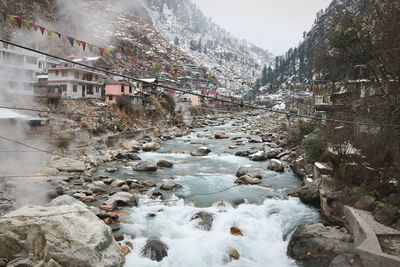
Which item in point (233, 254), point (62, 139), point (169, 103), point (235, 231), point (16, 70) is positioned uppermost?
point (16, 70)

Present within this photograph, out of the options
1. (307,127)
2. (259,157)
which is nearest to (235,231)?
(259,157)

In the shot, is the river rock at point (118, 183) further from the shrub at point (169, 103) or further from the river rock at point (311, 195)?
the shrub at point (169, 103)

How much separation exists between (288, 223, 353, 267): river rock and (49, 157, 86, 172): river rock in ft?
44.3

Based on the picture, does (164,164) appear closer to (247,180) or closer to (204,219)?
(247,180)

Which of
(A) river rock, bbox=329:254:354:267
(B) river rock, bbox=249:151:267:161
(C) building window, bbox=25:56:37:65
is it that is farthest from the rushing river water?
(C) building window, bbox=25:56:37:65

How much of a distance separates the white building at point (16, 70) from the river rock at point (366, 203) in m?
27.0

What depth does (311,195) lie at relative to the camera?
1323 cm

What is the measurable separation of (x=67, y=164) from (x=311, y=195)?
1406 cm

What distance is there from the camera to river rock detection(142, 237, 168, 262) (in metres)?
8.88

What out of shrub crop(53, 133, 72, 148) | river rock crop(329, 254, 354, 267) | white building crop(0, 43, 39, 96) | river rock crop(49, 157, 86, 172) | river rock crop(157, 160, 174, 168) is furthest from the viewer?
white building crop(0, 43, 39, 96)

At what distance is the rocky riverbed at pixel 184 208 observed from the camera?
895cm

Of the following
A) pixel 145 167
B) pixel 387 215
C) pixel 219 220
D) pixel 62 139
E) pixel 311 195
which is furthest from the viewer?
pixel 62 139

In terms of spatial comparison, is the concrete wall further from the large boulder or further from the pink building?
the pink building

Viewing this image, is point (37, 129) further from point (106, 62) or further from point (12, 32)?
point (106, 62)
